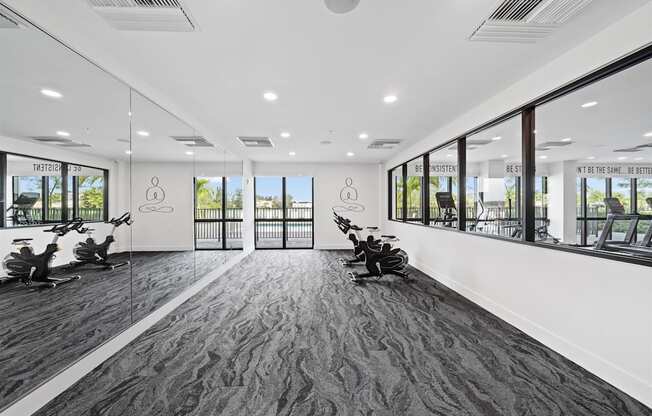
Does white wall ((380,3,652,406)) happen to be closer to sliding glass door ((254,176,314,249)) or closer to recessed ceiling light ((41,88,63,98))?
recessed ceiling light ((41,88,63,98))

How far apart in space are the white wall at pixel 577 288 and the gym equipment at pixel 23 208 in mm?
4201

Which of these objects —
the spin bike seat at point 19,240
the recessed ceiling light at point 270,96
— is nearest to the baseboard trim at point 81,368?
the spin bike seat at point 19,240

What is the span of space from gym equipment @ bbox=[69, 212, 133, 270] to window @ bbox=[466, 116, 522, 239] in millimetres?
6327

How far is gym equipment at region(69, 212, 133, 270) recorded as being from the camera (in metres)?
2.28

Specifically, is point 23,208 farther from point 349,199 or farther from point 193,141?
point 349,199

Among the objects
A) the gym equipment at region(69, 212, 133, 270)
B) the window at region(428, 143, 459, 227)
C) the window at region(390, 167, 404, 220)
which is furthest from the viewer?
the window at region(390, 167, 404, 220)

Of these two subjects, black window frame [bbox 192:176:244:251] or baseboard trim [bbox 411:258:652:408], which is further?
black window frame [bbox 192:176:244:251]

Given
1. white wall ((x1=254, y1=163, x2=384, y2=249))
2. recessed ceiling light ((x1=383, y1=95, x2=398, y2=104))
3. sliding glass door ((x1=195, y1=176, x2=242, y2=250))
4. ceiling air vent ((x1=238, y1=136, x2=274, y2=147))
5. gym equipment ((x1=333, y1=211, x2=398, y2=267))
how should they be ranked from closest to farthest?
1. recessed ceiling light ((x1=383, y1=95, x2=398, y2=104))
2. sliding glass door ((x1=195, y1=176, x2=242, y2=250))
3. ceiling air vent ((x1=238, y1=136, x2=274, y2=147))
4. gym equipment ((x1=333, y1=211, x2=398, y2=267))
5. white wall ((x1=254, y1=163, x2=384, y2=249))

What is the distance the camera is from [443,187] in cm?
880

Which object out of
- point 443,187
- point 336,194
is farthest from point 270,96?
point 443,187

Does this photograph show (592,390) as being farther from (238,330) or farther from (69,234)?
(69,234)

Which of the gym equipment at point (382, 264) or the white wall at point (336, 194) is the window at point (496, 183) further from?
the white wall at point (336, 194)

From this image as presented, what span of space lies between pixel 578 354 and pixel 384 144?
4510 millimetres

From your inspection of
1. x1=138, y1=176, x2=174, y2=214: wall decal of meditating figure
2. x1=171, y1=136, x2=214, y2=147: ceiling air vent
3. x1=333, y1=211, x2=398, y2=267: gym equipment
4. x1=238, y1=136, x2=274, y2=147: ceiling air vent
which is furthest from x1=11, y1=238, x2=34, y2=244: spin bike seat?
x1=333, y1=211, x2=398, y2=267: gym equipment
